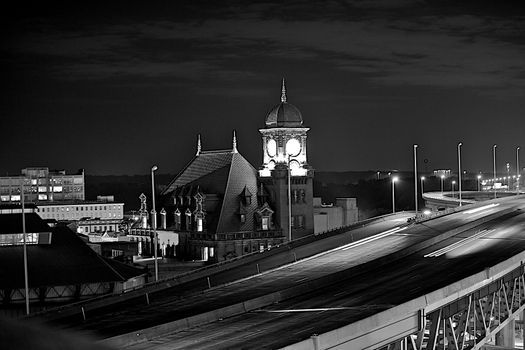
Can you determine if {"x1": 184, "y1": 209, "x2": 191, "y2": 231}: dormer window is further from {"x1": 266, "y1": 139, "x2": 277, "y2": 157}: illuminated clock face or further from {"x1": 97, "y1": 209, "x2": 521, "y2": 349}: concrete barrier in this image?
{"x1": 97, "y1": 209, "x2": 521, "y2": 349}: concrete barrier

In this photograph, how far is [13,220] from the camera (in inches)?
2800

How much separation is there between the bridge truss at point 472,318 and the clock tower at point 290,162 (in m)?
57.4

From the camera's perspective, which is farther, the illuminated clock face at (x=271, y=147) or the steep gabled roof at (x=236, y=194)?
the illuminated clock face at (x=271, y=147)

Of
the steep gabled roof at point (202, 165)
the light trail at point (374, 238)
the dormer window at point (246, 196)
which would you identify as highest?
the steep gabled roof at point (202, 165)

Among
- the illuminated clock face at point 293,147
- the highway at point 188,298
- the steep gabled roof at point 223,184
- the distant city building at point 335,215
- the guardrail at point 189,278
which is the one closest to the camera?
the highway at point 188,298

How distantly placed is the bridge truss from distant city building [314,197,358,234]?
79.1 metres

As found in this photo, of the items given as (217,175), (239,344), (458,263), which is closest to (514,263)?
(458,263)

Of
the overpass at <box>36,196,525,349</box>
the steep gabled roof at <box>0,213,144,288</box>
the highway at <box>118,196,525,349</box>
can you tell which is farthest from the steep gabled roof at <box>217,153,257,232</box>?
the overpass at <box>36,196,525,349</box>

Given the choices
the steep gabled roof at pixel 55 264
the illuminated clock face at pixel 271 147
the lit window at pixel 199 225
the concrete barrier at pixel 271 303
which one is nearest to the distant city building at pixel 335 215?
the illuminated clock face at pixel 271 147

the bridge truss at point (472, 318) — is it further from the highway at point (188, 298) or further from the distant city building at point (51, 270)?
the distant city building at point (51, 270)

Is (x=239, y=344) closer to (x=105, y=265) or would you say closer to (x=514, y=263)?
(x=514, y=263)

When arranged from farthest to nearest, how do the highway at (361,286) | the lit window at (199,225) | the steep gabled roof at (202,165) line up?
the steep gabled roof at (202,165) < the lit window at (199,225) < the highway at (361,286)

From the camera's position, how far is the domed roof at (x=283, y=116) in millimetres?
104750

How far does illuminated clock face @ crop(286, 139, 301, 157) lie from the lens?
4129 inches
